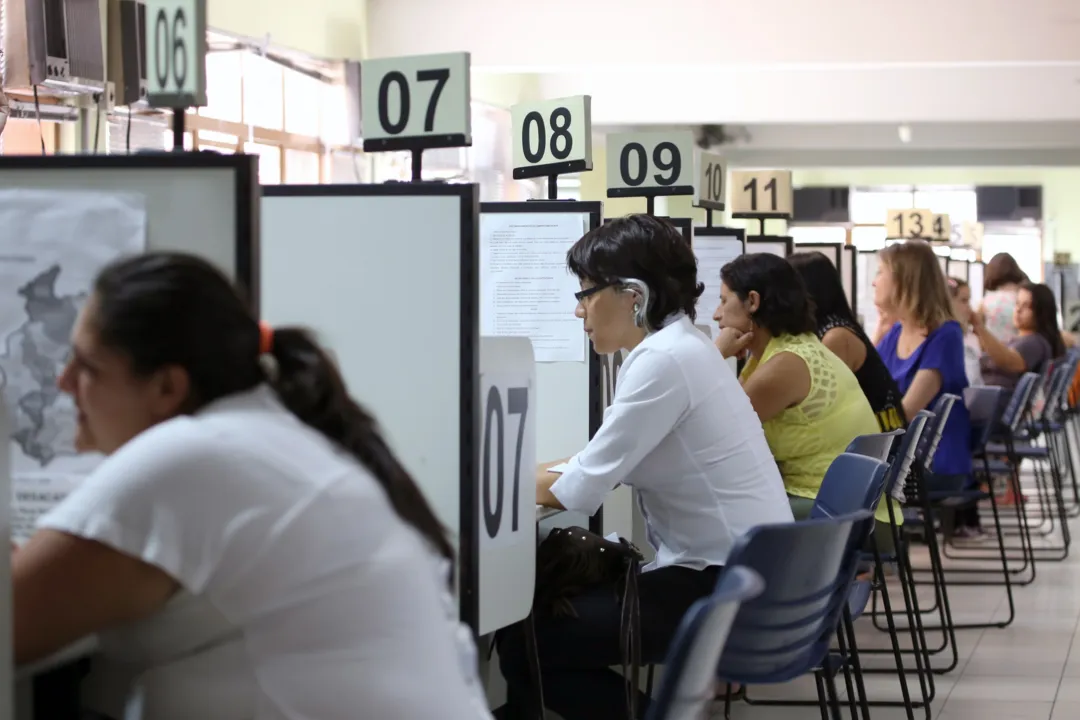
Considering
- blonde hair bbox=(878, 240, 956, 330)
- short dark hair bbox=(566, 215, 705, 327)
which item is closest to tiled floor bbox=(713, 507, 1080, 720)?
blonde hair bbox=(878, 240, 956, 330)

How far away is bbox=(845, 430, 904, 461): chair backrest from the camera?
3439 millimetres

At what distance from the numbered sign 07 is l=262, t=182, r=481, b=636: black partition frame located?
48 millimetres

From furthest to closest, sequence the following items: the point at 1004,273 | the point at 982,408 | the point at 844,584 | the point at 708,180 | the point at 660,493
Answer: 1. the point at 1004,273
2. the point at 982,408
3. the point at 708,180
4. the point at 660,493
5. the point at 844,584

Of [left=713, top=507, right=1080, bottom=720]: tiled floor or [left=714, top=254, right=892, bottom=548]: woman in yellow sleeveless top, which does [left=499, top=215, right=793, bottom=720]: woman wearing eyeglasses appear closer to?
[left=714, top=254, right=892, bottom=548]: woman in yellow sleeveless top

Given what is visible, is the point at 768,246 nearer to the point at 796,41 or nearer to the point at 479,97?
the point at 796,41

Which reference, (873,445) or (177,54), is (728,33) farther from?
(177,54)

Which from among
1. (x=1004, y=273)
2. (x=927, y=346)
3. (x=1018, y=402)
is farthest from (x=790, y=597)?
(x=1004, y=273)

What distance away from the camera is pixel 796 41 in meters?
8.30

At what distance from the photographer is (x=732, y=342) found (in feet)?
13.9

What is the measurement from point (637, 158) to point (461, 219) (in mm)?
2095

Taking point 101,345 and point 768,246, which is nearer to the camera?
point 101,345

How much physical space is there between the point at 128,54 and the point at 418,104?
505mm

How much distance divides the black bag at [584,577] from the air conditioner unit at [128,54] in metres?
1.07

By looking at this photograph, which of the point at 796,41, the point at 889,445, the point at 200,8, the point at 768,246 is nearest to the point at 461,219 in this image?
the point at 200,8
